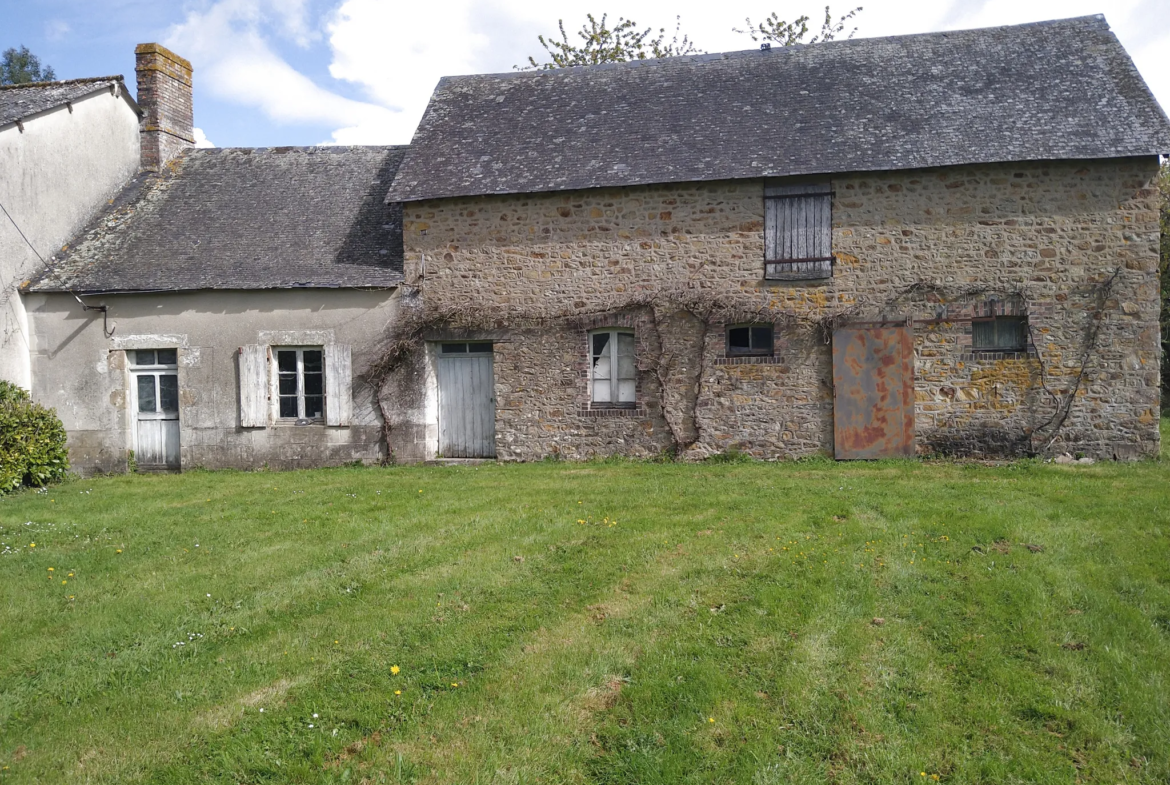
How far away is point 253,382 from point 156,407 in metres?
1.93

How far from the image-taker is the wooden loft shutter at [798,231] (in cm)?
1224

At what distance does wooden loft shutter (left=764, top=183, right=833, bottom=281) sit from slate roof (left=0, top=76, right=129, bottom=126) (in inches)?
457

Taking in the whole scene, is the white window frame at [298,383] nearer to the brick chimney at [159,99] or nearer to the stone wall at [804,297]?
the stone wall at [804,297]

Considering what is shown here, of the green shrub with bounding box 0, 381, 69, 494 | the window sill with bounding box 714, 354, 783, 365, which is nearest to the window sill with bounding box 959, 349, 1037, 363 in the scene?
the window sill with bounding box 714, 354, 783, 365

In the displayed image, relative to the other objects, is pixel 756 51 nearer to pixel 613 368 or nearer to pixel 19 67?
pixel 613 368

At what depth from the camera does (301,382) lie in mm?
13500

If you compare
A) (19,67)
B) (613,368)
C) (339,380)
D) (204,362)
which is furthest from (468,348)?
(19,67)

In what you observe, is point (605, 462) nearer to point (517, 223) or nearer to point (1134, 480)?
point (517, 223)

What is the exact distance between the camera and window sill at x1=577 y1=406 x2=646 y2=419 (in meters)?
12.8

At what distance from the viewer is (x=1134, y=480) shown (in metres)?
10.0

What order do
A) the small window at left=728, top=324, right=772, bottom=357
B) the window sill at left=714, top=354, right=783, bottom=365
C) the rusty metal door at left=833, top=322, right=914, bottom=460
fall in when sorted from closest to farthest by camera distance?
the rusty metal door at left=833, top=322, right=914, bottom=460 → the window sill at left=714, top=354, right=783, bottom=365 → the small window at left=728, top=324, right=772, bottom=357

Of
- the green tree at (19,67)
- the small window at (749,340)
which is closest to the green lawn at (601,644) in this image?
the small window at (749,340)

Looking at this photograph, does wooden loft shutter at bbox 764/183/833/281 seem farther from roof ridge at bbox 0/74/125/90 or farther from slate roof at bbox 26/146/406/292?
roof ridge at bbox 0/74/125/90

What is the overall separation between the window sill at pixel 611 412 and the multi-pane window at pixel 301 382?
170 inches
